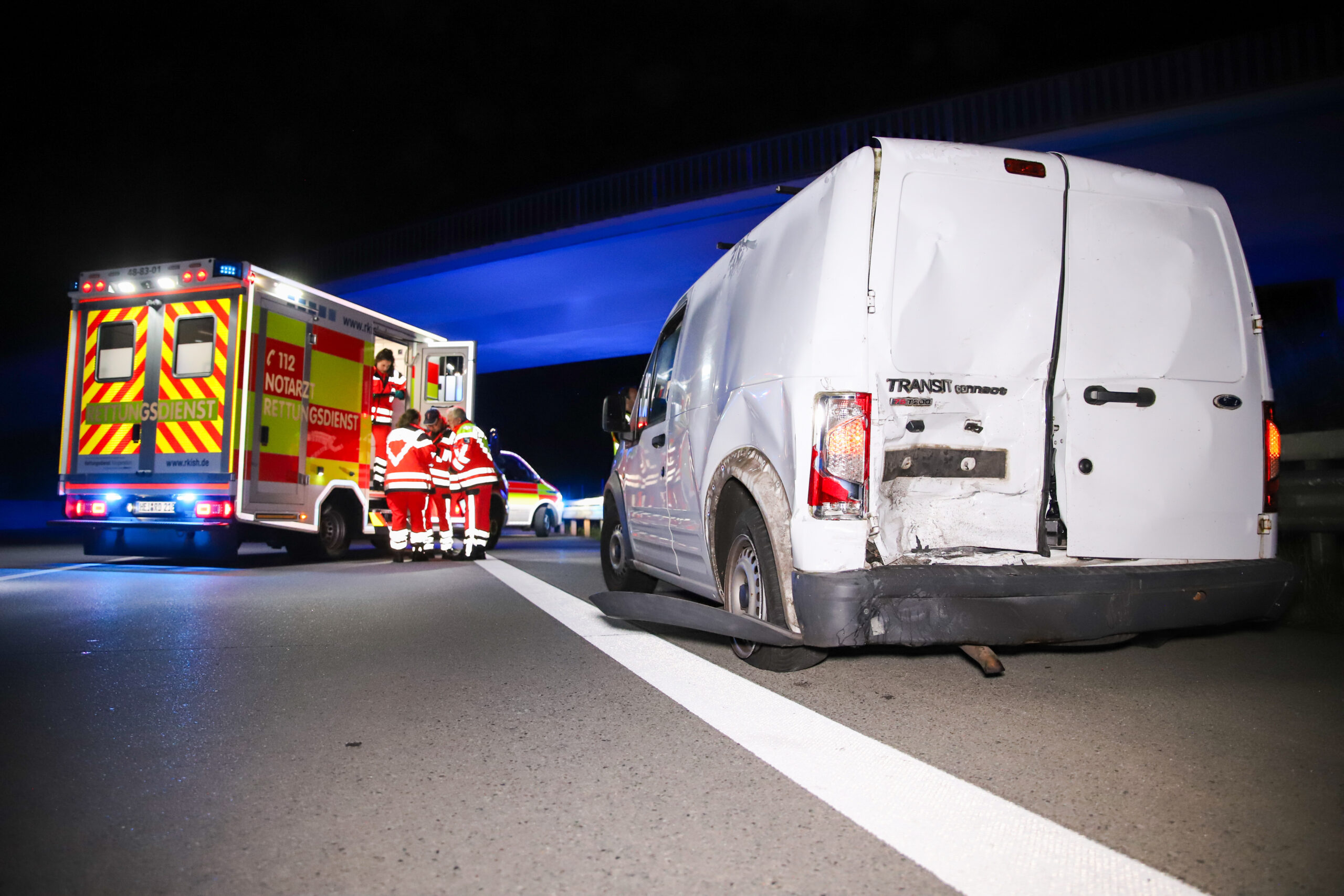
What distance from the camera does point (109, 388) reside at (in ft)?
33.0

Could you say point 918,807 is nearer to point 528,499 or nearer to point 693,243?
point 693,243

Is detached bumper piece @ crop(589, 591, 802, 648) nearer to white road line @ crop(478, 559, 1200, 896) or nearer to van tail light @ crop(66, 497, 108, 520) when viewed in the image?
white road line @ crop(478, 559, 1200, 896)

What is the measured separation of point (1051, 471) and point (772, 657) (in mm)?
1438

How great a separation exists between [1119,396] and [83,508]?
10400 millimetres

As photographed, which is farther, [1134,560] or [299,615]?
[299,615]

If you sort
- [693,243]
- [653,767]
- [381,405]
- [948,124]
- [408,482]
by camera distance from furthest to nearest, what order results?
[693,243], [948,124], [381,405], [408,482], [653,767]

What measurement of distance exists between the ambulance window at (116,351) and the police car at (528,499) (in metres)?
7.94

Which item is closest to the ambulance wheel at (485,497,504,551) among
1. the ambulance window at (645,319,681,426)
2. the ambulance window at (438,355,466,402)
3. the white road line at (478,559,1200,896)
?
the ambulance window at (438,355,466,402)

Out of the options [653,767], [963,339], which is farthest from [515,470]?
[653,767]

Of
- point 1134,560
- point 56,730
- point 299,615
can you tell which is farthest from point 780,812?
point 299,615

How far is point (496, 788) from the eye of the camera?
2.62 m

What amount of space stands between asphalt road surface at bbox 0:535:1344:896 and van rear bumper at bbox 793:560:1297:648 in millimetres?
318

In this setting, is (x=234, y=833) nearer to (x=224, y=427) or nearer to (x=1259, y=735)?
(x=1259, y=735)

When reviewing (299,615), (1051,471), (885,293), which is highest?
(885,293)
